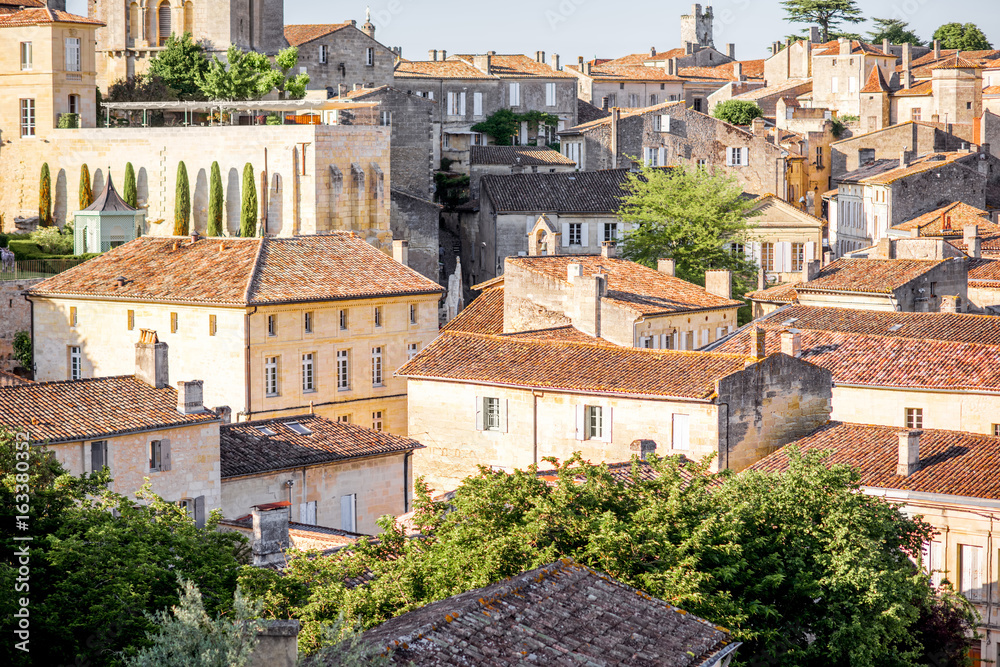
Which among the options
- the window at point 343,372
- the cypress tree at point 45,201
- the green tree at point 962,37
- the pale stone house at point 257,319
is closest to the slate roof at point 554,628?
the pale stone house at point 257,319

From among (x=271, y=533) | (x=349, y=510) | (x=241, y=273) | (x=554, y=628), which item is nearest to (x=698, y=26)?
(x=241, y=273)

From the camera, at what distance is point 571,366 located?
122 ft

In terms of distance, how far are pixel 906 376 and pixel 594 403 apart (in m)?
7.97

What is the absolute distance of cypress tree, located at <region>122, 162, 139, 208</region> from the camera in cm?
6575

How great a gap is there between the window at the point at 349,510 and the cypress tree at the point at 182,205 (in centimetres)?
3097

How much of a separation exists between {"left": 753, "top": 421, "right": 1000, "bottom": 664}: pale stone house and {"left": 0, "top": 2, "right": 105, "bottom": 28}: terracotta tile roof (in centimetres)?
4278

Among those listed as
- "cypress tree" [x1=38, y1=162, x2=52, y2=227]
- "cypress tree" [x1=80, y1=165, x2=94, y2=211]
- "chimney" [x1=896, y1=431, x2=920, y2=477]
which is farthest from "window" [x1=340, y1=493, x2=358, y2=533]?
"cypress tree" [x1=38, y1=162, x2=52, y2=227]

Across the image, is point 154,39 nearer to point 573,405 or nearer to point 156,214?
point 156,214

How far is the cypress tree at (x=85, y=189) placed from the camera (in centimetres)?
6625

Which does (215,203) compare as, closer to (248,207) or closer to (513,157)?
(248,207)

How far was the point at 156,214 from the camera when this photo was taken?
66.4 m

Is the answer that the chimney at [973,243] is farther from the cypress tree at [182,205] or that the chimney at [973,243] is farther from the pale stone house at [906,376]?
the cypress tree at [182,205]

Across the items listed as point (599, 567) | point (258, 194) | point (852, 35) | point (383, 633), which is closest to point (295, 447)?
point (599, 567)

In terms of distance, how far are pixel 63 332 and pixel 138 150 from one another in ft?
60.6
